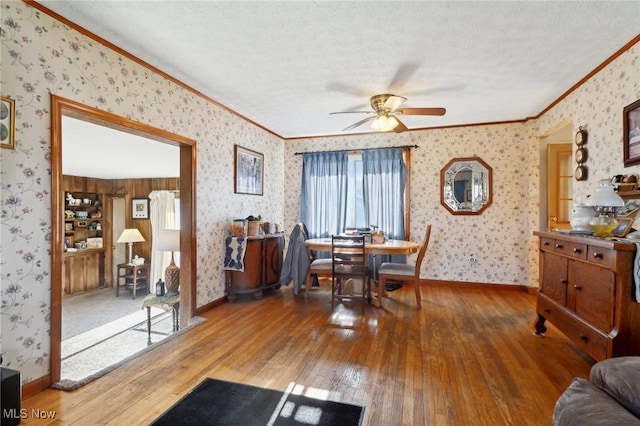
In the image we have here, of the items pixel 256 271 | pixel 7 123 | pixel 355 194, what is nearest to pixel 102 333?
pixel 256 271

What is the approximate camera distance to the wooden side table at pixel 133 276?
6875 millimetres

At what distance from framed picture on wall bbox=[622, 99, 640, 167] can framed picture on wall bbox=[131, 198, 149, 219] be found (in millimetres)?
8393

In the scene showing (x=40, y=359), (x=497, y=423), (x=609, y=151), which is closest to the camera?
(x=497, y=423)

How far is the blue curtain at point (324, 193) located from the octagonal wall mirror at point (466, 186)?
5.27 ft

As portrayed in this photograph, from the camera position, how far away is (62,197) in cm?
202

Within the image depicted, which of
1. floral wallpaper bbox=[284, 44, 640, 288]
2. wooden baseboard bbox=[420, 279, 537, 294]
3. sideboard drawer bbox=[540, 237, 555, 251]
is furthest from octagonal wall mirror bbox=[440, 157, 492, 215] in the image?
sideboard drawer bbox=[540, 237, 555, 251]

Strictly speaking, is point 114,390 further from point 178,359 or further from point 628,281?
point 628,281

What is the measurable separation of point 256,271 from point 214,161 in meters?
1.48

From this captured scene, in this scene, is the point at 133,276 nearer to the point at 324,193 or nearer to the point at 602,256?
the point at 324,193

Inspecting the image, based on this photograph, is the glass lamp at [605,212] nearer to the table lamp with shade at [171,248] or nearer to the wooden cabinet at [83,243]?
the table lamp with shade at [171,248]

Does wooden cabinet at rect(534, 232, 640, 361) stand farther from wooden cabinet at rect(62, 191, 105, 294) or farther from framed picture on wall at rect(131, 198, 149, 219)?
wooden cabinet at rect(62, 191, 105, 294)

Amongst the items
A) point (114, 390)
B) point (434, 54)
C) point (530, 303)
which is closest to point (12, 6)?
point (114, 390)

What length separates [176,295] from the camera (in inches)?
143

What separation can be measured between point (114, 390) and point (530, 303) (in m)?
4.41
